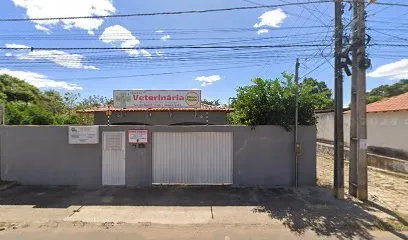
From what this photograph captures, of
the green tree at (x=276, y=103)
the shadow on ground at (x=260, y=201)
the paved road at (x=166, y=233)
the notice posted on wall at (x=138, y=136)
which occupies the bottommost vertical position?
the paved road at (x=166, y=233)

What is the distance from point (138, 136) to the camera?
39.0 ft

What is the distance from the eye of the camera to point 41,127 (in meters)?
12.1

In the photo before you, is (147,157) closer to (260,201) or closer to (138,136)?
(138,136)

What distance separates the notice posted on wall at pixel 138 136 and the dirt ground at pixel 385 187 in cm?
615

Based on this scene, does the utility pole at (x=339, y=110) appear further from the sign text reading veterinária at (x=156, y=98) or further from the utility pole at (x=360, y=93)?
the sign text reading veterinária at (x=156, y=98)

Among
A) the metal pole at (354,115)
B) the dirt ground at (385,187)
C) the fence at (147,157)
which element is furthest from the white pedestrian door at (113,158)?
the metal pole at (354,115)

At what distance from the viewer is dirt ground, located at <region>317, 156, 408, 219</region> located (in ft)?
32.3

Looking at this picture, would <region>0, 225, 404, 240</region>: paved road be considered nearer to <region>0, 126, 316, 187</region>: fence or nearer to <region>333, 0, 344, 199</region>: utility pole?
<region>333, 0, 344, 199</region>: utility pole

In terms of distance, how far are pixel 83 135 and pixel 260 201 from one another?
614cm

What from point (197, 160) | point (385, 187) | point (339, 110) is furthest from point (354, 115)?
point (197, 160)

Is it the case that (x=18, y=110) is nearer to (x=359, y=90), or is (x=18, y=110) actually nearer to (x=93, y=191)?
(x=93, y=191)

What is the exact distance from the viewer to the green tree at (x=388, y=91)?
4996 cm

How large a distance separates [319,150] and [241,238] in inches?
747

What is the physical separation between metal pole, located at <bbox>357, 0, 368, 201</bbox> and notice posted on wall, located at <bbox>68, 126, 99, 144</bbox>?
26.6 ft
